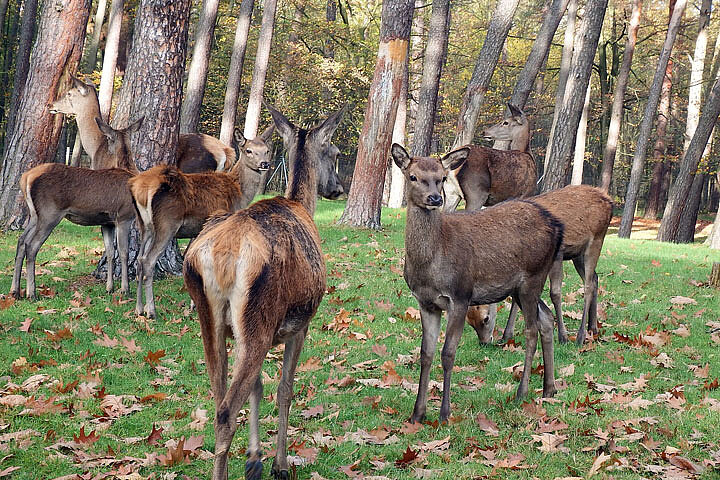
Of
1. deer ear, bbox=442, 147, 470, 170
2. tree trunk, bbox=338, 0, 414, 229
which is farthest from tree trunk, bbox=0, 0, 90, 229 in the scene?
deer ear, bbox=442, 147, 470, 170

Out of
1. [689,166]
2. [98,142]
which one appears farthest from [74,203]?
[689,166]

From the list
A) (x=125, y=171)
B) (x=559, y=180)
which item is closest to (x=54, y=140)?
(x=125, y=171)

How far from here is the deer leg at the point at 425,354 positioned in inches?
221

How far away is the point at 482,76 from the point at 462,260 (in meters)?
9.17

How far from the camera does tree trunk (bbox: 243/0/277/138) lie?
22078 mm

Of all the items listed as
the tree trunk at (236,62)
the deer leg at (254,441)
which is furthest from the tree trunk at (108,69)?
the deer leg at (254,441)

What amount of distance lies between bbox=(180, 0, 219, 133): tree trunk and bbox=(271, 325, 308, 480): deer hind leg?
14622 millimetres

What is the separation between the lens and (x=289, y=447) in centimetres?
488

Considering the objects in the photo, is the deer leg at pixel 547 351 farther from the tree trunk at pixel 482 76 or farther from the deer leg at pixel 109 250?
the tree trunk at pixel 482 76

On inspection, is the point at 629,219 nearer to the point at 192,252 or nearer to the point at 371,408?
the point at 371,408

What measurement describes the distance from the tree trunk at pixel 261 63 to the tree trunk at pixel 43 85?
9.41 metres

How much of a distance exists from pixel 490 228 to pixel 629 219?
59.3 feet

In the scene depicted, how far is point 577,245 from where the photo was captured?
26.1 ft

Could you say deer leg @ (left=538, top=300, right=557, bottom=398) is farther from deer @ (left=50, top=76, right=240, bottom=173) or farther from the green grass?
deer @ (left=50, top=76, right=240, bottom=173)
